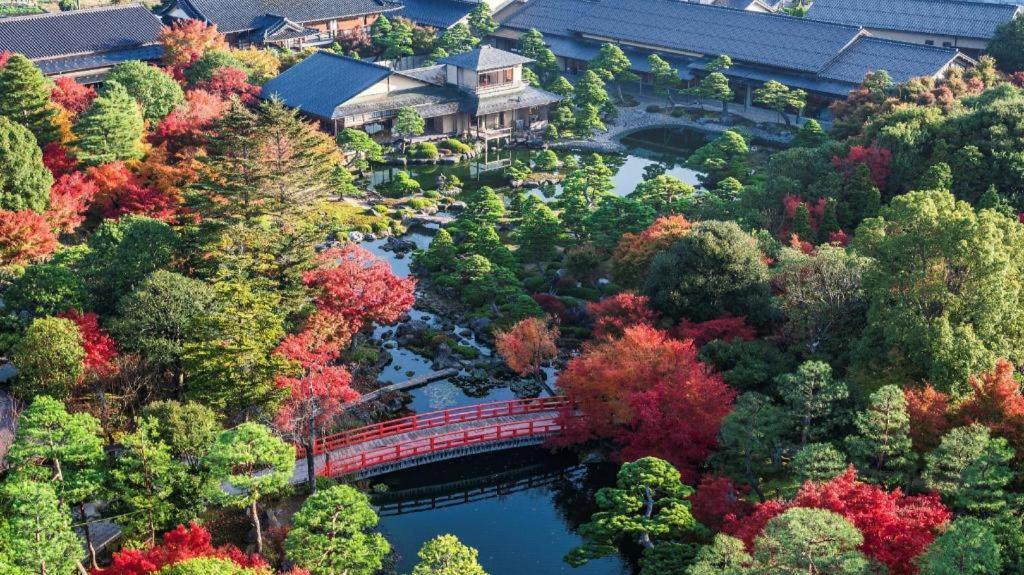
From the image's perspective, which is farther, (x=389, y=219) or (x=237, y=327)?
(x=389, y=219)

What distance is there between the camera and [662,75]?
2478 inches

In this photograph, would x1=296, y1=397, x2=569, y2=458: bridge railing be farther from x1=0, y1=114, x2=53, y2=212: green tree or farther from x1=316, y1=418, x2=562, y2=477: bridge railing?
x1=0, y1=114, x2=53, y2=212: green tree

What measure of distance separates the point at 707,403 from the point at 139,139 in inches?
1026

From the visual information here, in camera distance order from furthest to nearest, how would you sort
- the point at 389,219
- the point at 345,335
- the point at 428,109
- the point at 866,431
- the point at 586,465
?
1. the point at 428,109
2. the point at 389,219
3. the point at 345,335
4. the point at 586,465
5. the point at 866,431

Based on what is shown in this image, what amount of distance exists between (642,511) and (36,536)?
1289cm

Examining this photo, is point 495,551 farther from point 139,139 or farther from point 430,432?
point 139,139

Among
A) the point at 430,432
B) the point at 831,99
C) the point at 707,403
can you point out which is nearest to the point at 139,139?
the point at 430,432

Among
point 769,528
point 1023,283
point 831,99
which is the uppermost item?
point 831,99

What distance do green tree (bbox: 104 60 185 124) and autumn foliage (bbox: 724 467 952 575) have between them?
34364 millimetres

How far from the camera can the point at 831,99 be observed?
57781 millimetres

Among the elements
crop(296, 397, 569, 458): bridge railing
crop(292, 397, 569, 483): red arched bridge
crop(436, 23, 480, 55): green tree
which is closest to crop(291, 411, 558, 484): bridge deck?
crop(292, 397, 569, 483): red arched bridge

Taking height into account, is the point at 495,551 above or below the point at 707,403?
below

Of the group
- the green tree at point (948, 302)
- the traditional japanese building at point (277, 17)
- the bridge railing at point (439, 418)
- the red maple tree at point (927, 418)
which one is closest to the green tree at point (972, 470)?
the red maple tree at point (927, 418)

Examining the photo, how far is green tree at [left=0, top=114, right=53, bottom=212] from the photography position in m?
35.5
